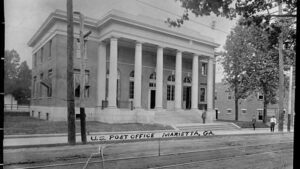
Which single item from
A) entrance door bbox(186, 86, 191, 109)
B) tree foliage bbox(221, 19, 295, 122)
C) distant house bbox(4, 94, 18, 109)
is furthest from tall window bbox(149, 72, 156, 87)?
distant house bbox(4, 94, 18, 109)

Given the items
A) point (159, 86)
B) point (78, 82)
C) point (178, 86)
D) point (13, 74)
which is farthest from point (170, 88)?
point (13, 74)

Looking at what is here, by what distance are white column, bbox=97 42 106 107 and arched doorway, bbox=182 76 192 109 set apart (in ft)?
31.2

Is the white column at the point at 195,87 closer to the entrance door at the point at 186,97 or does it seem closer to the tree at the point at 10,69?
the entrance door at the point at 186,97

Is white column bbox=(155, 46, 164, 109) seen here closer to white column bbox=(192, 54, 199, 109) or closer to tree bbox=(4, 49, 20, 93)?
white column bbox=(192, 54, 199, 109)

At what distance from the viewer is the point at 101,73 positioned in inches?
890

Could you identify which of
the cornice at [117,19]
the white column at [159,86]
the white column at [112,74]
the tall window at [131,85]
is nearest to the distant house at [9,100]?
the cornice at [117,19]

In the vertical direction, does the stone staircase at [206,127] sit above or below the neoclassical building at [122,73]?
below

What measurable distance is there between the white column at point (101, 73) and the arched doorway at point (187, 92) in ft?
31.2

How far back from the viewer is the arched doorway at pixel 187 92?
2934 cm

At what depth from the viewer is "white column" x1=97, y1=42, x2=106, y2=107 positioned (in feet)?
71.2

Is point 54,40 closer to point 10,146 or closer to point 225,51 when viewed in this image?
point 10,146

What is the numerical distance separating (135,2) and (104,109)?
13779mm

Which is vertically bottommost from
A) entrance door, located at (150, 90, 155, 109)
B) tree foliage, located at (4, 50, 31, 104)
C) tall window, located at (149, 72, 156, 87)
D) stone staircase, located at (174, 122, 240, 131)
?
stone staircase, located at (174, 122, 240, 131)

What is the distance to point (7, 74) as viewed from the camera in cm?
467
